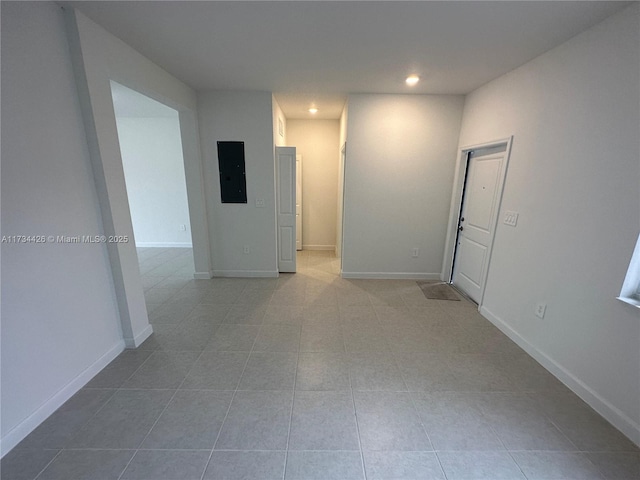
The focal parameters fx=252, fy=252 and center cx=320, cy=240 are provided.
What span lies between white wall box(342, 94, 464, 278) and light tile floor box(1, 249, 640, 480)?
1214 millimetres

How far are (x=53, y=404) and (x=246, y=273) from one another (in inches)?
92.5

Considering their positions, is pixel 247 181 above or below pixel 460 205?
above

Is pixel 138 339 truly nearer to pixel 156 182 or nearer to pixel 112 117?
pixel 112 117

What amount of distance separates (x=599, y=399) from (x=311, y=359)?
1.93 m

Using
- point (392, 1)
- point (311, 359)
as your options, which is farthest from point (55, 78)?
point (311, 359)

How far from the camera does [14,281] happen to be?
4.42 ft

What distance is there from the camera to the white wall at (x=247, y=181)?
3229mm

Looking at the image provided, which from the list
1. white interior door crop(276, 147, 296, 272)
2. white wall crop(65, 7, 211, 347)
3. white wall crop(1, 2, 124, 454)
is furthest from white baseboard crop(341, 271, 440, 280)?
white wall crop(1, 2, 124, 454)

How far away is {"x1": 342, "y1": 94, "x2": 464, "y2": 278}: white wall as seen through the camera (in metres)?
3.25

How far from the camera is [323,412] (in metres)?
1.61

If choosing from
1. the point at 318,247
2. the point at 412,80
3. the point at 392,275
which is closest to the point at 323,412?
the point at 392,275

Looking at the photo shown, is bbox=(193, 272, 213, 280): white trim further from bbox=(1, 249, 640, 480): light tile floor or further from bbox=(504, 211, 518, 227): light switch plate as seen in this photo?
bbox=(504, 211, 518, 227): light switch plate

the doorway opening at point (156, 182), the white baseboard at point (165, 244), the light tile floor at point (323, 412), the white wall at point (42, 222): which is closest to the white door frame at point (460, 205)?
the light tile floor at point (323, 412)

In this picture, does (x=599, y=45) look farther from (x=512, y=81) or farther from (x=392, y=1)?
(x=392, y=1)
